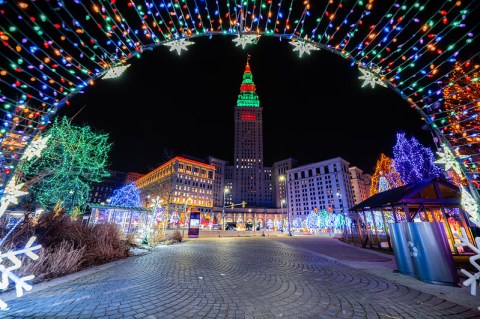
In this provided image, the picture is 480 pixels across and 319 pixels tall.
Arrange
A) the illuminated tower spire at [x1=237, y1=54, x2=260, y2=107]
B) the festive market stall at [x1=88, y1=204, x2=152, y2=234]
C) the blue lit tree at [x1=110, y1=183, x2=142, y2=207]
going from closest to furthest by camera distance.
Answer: the festive market stall at [x1=88, y1=204, x2=152, y2=234]
the blue lit tree at [x1=110, y1=183, x2=142, y2=207]
the illuminated tower spire at [x1=237, y1=54, x2=260, y2=107]

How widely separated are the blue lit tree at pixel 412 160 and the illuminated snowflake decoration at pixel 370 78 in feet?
77.4

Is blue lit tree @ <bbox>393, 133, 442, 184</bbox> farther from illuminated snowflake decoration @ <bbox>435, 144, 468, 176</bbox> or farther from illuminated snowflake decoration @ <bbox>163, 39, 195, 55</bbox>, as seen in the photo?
illuminated snowflake decoration @ <bbox>163, 39, 195, 55</bbox>

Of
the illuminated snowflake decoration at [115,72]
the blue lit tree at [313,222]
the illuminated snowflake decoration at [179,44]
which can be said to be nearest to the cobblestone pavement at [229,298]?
the illuminated snowflake decoration at [115,72]

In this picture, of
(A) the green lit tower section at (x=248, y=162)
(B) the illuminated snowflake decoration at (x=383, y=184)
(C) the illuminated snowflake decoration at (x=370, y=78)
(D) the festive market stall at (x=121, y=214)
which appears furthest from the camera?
(A) the green lit tower section at (x=248, y=162)

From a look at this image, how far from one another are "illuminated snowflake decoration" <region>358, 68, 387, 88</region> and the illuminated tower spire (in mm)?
134418

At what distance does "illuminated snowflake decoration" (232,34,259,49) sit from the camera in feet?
→ 22.9

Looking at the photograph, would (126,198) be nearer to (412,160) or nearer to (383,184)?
(383,184)

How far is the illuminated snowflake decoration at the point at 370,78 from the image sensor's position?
6438mm

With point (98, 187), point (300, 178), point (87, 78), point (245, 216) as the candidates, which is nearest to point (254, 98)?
point (300, 178)

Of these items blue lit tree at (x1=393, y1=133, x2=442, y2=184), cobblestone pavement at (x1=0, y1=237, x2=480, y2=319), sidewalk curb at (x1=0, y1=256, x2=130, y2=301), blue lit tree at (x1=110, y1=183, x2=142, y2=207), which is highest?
blue lit tree at (x1=393, y1=133, x2=442, y2=184)

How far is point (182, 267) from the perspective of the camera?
7.54m

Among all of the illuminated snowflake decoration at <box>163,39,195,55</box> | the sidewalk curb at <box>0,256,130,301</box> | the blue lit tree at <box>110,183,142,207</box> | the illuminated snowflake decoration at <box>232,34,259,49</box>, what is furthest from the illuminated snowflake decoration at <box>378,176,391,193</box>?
the blue lit tree at <box>110,183,142,207</box>

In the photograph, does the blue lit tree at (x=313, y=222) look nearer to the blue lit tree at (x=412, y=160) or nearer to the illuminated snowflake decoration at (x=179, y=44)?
the blue lit tree at (x=412, y=160)

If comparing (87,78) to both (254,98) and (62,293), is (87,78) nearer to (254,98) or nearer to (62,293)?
(62,293)
